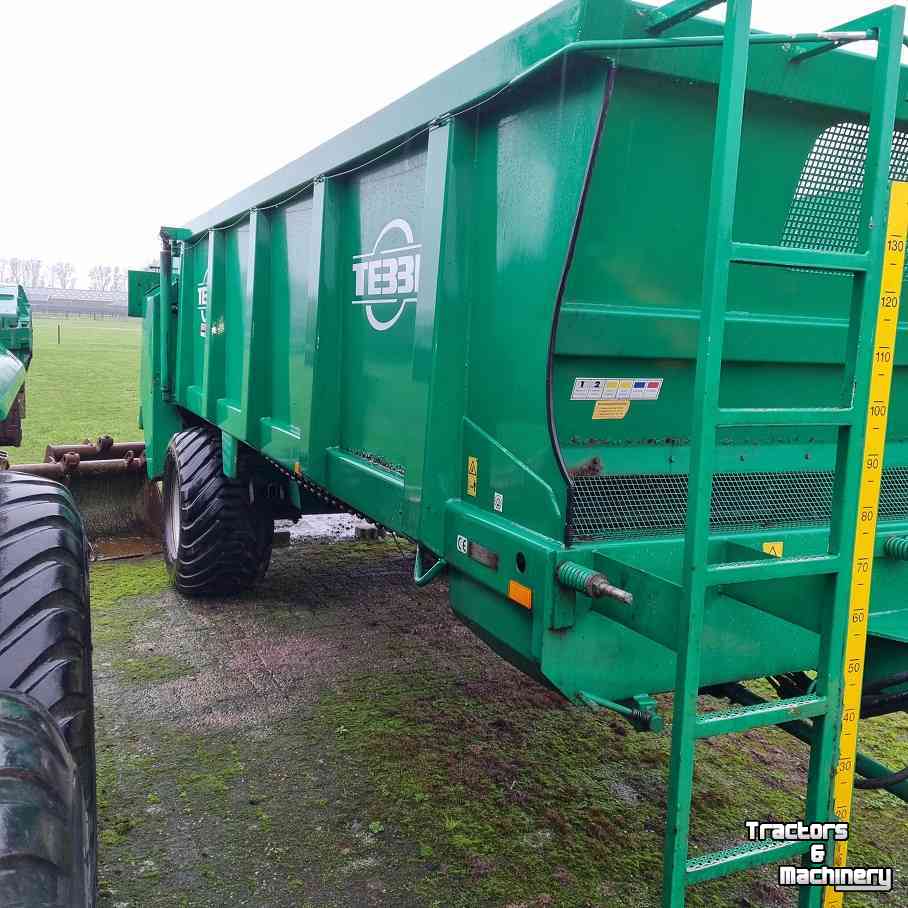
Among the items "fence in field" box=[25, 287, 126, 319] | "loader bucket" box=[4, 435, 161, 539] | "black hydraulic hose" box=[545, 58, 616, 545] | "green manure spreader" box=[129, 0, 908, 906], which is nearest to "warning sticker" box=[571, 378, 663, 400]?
"green manure spreader" box=[129, 0, 908, 906]

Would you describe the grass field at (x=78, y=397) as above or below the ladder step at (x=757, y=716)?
below

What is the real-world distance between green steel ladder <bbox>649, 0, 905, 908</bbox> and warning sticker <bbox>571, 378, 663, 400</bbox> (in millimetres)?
677

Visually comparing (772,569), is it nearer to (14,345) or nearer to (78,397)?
(14,345)

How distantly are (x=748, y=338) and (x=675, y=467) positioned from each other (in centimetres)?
48

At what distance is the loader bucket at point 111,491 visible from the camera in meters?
6.45

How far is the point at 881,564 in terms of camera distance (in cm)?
270

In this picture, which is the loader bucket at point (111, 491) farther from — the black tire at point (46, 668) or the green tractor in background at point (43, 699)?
the black tire at point (46, 668)

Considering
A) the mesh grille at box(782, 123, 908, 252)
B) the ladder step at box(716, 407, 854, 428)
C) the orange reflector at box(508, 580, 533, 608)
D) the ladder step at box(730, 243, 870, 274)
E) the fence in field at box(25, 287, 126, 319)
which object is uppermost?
the fence in field at box(25, 287, 126, 319)

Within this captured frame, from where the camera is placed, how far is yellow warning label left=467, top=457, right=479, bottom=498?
2.63 meters

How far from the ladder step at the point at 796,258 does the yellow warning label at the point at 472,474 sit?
3.30 feet

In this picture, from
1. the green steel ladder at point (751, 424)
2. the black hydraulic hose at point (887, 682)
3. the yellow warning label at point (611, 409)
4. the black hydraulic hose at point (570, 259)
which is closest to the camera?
the green steel ladder at point (751, 424)

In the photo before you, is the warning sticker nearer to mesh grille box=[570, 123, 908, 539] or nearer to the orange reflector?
mesh grille box=[570, 123, 908, 539]

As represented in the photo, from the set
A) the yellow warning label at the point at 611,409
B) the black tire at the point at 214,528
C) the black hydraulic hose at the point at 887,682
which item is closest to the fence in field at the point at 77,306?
the black tire at the point at 214,528

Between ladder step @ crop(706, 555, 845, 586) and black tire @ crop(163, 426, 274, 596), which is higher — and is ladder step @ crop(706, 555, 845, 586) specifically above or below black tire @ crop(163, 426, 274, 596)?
above
